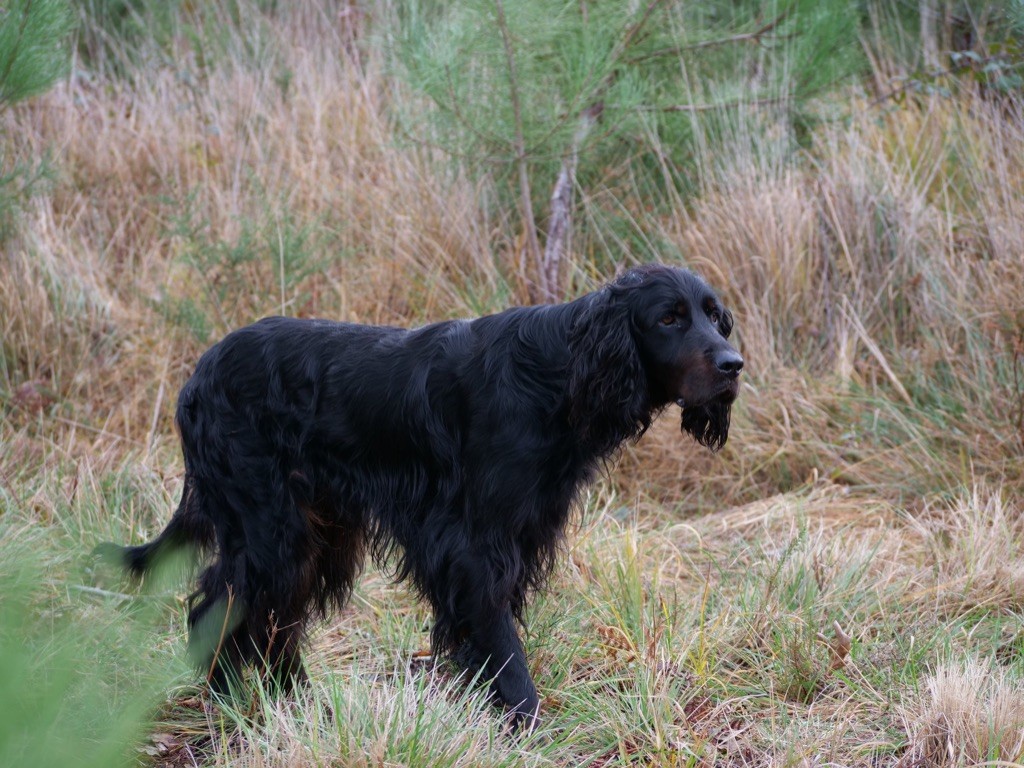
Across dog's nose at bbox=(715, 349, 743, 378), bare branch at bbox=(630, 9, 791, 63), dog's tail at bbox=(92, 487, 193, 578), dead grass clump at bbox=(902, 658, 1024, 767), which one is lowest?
Result: dead grass clump at bbox=(902, 658, 1024, 767)

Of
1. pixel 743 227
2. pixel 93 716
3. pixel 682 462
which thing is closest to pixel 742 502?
pixel 682 462

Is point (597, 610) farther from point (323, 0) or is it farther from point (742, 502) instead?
point (323, 0)

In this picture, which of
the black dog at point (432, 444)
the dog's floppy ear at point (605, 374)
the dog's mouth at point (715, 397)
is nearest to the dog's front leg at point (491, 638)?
the black dog at point (432, 444)

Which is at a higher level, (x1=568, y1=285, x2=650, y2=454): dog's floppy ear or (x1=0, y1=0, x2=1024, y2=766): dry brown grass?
(x1=568, y1=285, x2=650, y2=454): dog's floppy ear

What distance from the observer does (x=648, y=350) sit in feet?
10.1

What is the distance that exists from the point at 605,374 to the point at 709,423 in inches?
19.7

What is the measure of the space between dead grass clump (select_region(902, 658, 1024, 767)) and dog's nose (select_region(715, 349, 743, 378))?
93cm

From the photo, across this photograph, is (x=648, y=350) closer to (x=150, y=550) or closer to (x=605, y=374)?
(x=605, y=374)

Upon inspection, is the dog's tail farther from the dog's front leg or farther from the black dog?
the dog's front leg

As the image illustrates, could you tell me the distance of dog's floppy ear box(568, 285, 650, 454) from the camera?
295cm

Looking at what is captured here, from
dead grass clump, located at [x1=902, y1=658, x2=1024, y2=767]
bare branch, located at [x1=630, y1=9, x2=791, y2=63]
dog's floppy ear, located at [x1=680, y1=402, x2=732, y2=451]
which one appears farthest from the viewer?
bare branch, located at [x1=630, y1=9, x2=791, y2=63]

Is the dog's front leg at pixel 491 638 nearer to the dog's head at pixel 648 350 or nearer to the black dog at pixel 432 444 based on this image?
the black dog at pixel 432 444

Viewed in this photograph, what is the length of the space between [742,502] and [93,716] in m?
3.61

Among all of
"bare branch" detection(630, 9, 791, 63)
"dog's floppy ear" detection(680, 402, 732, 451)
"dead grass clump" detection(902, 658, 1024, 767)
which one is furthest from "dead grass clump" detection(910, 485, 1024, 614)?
"bare branch" detection(630, 9, 791, 63)
